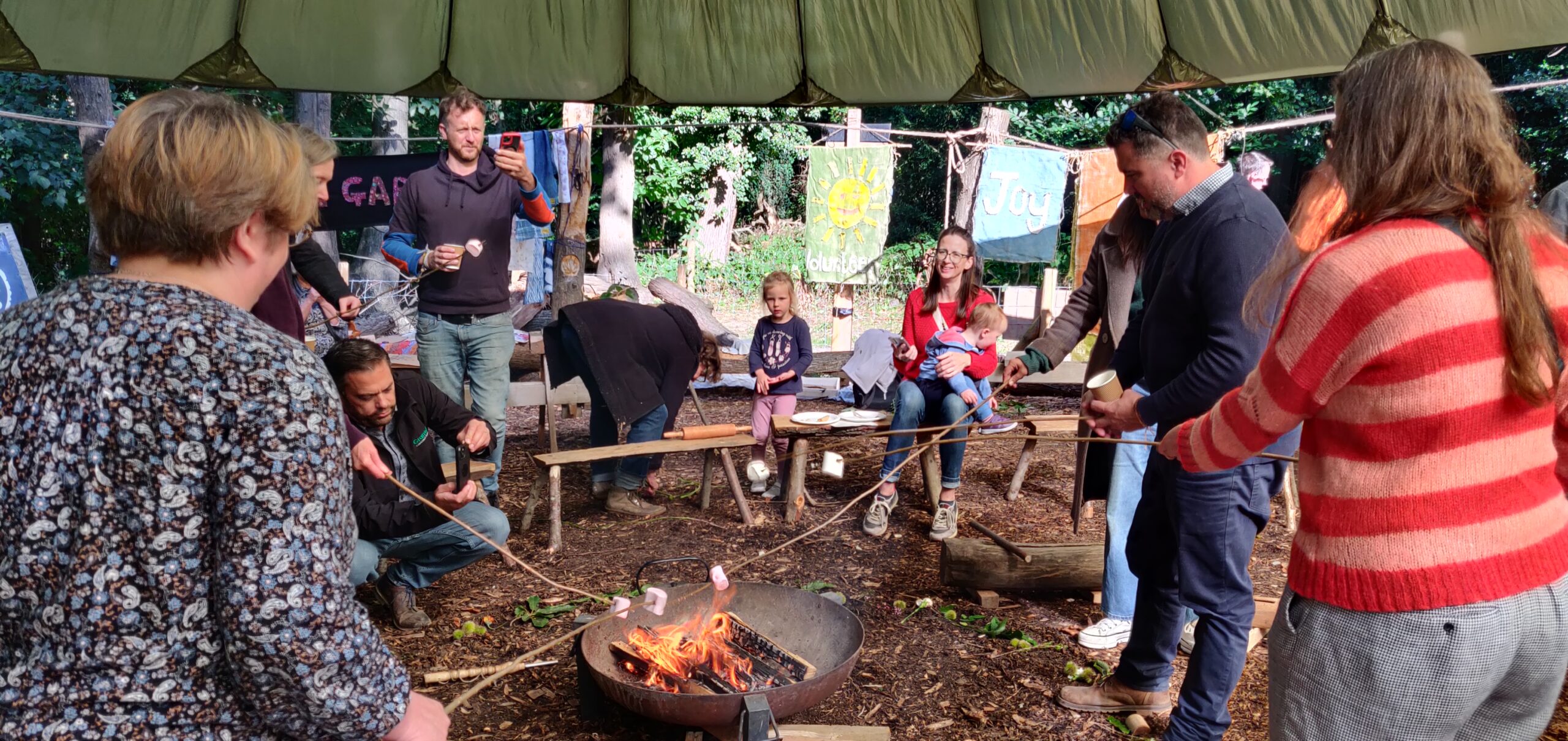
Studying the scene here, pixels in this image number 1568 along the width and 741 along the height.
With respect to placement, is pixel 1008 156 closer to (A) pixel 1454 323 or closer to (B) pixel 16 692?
(A) pixel 1454 323

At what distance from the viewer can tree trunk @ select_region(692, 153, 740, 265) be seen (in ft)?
64.0

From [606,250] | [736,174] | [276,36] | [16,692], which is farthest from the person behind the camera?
[736,174]

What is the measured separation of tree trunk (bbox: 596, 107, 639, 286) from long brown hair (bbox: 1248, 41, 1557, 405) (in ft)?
46.8

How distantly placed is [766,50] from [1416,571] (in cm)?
A: 417

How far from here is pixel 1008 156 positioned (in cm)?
1094

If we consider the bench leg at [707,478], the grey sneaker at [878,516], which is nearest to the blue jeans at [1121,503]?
the grey sneaker at [878,516]

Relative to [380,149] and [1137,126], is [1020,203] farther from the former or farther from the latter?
[380,149]

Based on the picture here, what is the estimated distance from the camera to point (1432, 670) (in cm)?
168

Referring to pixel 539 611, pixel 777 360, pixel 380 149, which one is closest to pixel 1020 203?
pixel 777 360

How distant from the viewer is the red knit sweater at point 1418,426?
162 cm

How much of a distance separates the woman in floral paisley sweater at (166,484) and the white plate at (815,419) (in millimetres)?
4666

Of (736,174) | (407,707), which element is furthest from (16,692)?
(736,174)

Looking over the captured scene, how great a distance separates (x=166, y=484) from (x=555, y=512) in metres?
4.19

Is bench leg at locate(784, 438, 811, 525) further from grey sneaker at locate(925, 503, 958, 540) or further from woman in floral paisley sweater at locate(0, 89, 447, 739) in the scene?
woman in floral paisley sweater at locate(0, 89, 447, 739)
